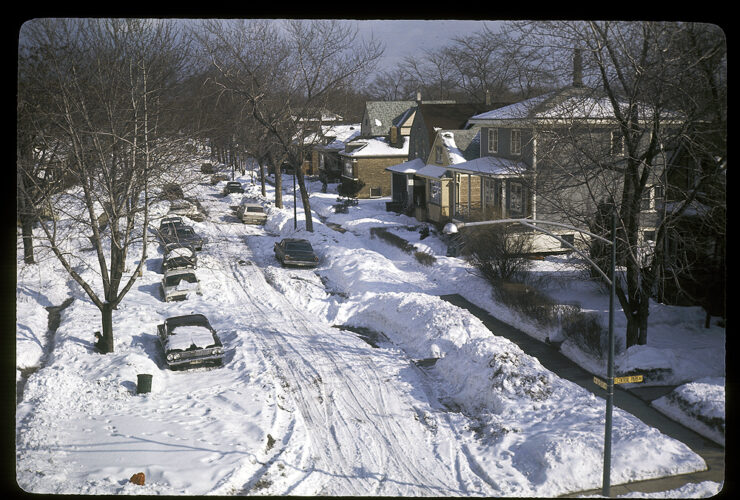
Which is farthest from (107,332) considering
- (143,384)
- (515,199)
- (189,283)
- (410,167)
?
(410,167)

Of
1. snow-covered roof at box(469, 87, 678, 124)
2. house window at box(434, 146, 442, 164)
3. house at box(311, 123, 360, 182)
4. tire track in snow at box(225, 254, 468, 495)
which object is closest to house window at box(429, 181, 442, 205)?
house window at box(434, 146, 442, 164)

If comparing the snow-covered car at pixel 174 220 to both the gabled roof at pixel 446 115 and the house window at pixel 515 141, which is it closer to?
the gabled roof at pixel 446 115

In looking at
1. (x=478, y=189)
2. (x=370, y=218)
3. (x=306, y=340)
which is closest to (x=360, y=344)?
(x=306, y=340)

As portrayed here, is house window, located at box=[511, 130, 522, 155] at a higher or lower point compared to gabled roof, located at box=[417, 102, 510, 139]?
lower

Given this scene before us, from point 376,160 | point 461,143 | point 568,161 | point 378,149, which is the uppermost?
point 461,143

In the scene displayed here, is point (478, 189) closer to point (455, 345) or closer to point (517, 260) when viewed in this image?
point (517, 260)

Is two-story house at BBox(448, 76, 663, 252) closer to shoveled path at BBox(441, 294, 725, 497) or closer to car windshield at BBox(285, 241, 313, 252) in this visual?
shoveled path at BBox(441, 294, 725, 497)

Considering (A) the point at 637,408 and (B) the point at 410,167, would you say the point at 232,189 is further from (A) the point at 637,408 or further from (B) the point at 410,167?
(A) the point at 637,408
